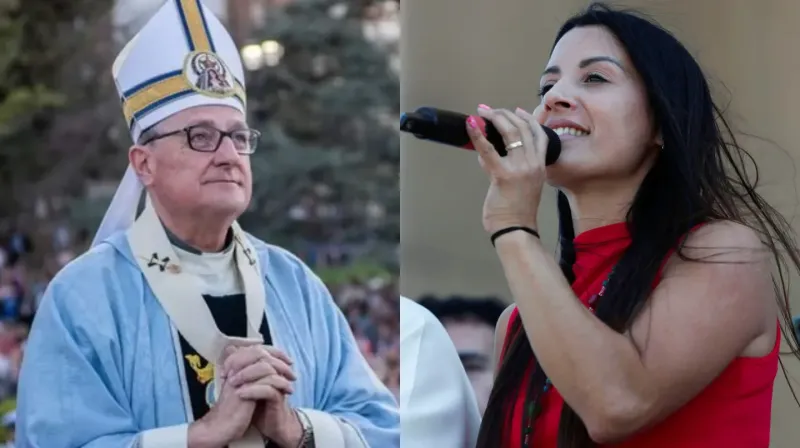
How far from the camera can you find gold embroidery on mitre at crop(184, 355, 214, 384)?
1767mm

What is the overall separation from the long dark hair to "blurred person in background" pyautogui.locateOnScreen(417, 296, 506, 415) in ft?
1.10

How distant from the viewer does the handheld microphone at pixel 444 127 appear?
4.54ft

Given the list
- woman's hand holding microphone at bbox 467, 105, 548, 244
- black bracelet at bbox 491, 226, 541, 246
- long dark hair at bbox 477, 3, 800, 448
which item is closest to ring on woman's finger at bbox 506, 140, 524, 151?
woman's hand holding microphone at bbox 467, 105, 548, 244

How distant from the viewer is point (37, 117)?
70.4 inches

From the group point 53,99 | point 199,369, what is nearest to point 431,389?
point 199,369

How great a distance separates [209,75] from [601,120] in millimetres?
732

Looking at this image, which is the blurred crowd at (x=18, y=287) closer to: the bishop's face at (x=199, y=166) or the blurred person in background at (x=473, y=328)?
the bishop's face at (x=199, y=166)

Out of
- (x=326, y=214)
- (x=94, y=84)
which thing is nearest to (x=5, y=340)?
(x=94, y=84)

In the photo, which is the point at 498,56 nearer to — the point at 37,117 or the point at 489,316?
the point at 489,316

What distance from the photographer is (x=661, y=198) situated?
5.31ft

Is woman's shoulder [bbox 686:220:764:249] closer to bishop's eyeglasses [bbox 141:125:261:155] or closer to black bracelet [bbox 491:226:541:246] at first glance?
black bracelet [bbox 491:226:541:246]

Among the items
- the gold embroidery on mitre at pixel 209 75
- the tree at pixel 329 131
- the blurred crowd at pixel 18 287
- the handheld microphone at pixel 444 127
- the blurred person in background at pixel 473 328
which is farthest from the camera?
the blurred person in background at pixel 473 328

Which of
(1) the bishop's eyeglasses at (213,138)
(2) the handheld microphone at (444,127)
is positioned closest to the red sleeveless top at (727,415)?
(2) the handheld microphone at (444,127)

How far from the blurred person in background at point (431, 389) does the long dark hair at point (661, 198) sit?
26cm
